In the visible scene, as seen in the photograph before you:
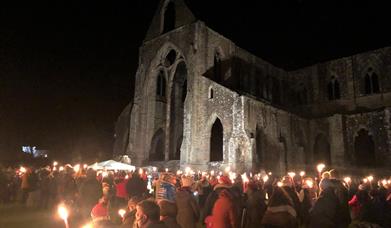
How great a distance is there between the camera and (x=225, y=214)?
5758mm

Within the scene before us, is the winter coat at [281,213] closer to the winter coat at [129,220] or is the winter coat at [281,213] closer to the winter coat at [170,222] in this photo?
the winter coat at [170,222]

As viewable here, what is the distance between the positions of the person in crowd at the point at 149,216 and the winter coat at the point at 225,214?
2.33 metres

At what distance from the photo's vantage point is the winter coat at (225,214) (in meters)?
5.74

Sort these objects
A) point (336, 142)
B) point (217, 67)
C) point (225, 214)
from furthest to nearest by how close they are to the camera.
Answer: point (217, 67), point (336, 142), point (225, 214)

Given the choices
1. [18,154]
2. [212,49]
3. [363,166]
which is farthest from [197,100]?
[18,154]

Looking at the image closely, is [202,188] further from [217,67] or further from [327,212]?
[217,67]

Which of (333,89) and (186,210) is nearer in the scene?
(186,210)

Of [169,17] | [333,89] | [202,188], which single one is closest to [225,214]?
[202,188]

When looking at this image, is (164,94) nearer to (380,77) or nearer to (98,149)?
(98,149)

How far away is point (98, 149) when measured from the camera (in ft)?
155

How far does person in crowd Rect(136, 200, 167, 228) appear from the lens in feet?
11.8

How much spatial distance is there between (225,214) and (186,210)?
3.03ft

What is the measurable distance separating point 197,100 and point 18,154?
26.6 metres

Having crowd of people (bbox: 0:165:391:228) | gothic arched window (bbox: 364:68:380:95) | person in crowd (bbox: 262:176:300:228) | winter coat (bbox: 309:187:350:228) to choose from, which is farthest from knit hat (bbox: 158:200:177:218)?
gothic arched window (bbox: 364:68:380:95)
